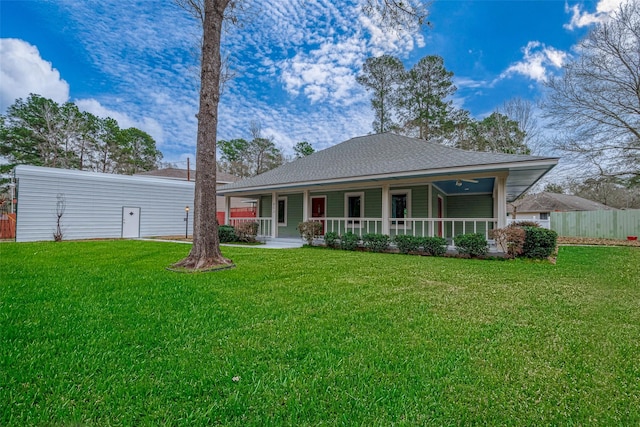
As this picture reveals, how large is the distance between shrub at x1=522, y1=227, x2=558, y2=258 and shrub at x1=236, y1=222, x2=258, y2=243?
373 inches

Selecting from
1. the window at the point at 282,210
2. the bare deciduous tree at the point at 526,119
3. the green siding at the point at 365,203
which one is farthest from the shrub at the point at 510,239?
the bare deciduous tree at the point at 526,119

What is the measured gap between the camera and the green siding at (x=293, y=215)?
46.9 feet

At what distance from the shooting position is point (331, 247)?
35.8 feet

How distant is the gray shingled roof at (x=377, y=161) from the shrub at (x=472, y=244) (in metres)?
1.93

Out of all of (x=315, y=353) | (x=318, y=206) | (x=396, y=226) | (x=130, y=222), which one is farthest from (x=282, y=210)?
(x=315, y=353)

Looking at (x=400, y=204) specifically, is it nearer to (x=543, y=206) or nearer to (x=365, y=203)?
(x=365, y=203)

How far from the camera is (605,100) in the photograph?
16172 millimetres

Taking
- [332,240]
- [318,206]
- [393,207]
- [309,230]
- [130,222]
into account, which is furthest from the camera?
[130,222]

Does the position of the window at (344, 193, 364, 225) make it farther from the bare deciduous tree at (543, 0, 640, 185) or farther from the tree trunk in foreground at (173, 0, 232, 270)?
the bare deciduous tree at (543, 0, 640, 185)

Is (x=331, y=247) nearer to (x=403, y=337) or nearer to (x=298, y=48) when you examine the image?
(x=403, y=337)

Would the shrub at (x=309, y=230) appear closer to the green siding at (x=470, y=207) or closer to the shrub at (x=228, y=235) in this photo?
the shrub at (x=228, y=235)

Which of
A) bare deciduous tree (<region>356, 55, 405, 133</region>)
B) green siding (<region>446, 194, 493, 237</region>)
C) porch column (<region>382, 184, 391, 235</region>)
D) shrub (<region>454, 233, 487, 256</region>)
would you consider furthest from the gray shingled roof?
bare deciduous tree (<region>356, 55, 405, 133</region>)

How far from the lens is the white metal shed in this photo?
525 inches

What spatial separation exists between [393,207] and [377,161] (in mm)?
1982
